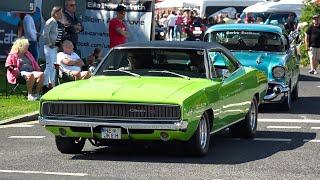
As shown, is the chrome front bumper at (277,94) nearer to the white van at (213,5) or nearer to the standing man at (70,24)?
the standing man at (70,24)

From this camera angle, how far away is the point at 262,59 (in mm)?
17188

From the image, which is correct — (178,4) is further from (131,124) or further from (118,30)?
(131,124)

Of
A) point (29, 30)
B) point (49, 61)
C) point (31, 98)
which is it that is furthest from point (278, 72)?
point (29, 30)

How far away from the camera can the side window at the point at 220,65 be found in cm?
1213

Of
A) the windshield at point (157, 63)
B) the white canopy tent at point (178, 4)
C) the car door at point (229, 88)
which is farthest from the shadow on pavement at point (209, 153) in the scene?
the white canopy tent at point (178, 4)

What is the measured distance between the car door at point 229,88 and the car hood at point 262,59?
11.9 feet

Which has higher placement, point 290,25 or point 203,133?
point 203,133

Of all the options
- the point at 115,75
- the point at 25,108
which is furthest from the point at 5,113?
the point at 115,75

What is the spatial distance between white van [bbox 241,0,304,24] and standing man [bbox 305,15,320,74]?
1619 cm

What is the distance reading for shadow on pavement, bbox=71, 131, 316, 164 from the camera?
1102cm

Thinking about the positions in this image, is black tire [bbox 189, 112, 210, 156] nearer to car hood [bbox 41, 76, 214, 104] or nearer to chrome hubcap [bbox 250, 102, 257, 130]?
car hood [bbox 41, 76, 214, 104]

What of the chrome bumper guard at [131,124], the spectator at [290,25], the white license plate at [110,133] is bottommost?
the spectator at [290,25]

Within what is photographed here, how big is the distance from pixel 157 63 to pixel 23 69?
6423 millimetres

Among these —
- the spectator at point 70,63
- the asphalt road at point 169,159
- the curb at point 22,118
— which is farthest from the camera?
the spectator at point 70,63
